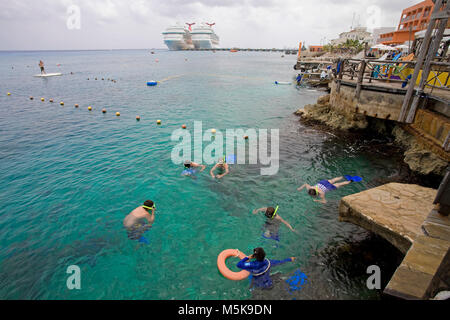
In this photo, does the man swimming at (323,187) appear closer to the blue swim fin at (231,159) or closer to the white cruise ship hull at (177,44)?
the blue swim fin at (231,159)

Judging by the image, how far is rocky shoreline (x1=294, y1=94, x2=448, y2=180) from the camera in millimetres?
10078

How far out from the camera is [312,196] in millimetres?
9555

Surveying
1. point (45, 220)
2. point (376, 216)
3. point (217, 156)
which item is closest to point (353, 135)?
point (217, 156)

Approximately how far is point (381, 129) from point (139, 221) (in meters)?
15.7

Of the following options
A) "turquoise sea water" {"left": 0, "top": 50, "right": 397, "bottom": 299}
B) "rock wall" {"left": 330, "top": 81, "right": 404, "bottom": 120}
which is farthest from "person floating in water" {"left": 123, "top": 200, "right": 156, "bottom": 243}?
"rock wall" {"left": 330, "top": 81, "right": 404, "bottom": 120}

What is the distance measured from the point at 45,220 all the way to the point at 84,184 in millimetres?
2406

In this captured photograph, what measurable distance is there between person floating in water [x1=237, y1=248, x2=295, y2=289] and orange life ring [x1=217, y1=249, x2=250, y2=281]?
0.54 ft

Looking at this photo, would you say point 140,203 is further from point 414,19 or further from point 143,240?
point 414,19

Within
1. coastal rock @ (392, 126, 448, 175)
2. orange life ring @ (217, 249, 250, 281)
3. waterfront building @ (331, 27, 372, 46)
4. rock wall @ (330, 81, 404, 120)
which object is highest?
waterfront building @ (331, 27, 372, 46)

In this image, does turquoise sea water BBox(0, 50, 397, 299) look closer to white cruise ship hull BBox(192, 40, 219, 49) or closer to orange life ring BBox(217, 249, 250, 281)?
orange life ring BBox(217, 249, 250, 281)

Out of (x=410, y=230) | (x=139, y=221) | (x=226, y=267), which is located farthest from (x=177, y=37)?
(x=410, y=230)

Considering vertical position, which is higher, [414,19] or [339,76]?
[414,19]

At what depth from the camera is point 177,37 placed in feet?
506

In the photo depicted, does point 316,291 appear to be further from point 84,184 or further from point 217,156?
point 84,184
